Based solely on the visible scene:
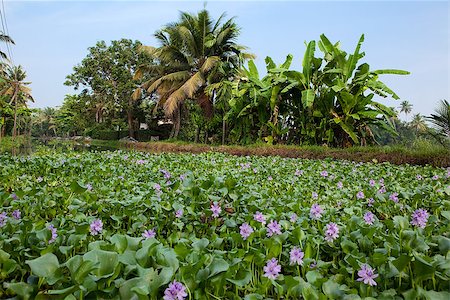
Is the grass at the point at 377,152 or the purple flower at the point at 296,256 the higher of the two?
the grass at the point at 377,152

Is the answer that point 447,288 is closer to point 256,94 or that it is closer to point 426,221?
point 426,221

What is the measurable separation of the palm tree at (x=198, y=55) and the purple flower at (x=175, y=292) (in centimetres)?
1787

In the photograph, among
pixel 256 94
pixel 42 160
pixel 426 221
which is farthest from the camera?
pixel 256 94

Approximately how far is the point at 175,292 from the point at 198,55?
2007cm

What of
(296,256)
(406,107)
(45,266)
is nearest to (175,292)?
(45,266)

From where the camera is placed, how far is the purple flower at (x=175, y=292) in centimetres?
115

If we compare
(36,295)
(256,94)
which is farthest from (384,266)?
(256,94)

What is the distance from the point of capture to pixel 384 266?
1.50 metres

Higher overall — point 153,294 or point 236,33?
point 236,33

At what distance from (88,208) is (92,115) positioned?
32.5 meters

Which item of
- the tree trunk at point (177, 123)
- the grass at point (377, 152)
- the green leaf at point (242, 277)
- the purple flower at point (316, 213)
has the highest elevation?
the tree trunk at point (177, 123)

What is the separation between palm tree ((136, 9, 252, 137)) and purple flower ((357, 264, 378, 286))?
17733mm

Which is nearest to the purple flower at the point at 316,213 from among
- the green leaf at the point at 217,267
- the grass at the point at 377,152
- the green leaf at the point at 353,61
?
the green leaf at the point at 217,267

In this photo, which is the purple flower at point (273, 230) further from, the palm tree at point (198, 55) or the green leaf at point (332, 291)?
the palm tree at point (198, 55)
